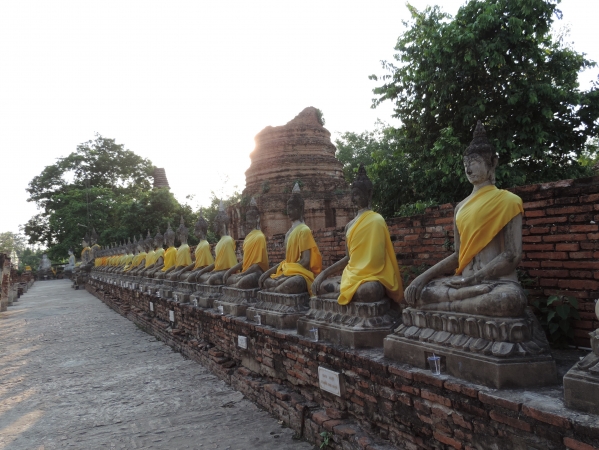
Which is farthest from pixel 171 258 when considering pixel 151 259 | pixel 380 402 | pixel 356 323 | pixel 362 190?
pixel 380 402

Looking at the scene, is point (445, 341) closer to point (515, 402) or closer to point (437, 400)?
point (437, 400)

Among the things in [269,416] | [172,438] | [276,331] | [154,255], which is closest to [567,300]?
[276,331]

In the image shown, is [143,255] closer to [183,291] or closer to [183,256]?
[183,256]

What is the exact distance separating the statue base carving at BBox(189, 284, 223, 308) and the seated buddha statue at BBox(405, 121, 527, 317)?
470 cm

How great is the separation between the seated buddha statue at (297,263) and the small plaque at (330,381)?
49.3 inches

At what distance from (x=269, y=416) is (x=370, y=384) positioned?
1.79 metres

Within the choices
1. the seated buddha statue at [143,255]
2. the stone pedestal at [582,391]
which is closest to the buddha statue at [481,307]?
the stone pedestal at [582,391]

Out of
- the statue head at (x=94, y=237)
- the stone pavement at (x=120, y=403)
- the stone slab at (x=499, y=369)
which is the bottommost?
the stone pavement at (x=120, y=403)

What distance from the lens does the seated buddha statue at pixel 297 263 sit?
516cm

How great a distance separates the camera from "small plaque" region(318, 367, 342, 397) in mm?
3787

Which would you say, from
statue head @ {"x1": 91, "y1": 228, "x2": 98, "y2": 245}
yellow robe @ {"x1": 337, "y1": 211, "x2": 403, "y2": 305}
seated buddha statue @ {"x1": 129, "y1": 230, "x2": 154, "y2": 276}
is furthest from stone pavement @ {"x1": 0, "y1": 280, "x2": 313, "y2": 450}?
statue head @ {"x1": 91, "y1": 228, "x2": 98, "y2": 245}

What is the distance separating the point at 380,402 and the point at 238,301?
10.8 ft

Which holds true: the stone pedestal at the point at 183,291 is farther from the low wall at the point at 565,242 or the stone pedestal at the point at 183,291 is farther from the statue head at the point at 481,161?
the statue head at the point at 481,161

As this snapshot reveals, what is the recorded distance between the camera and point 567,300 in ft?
11.5
